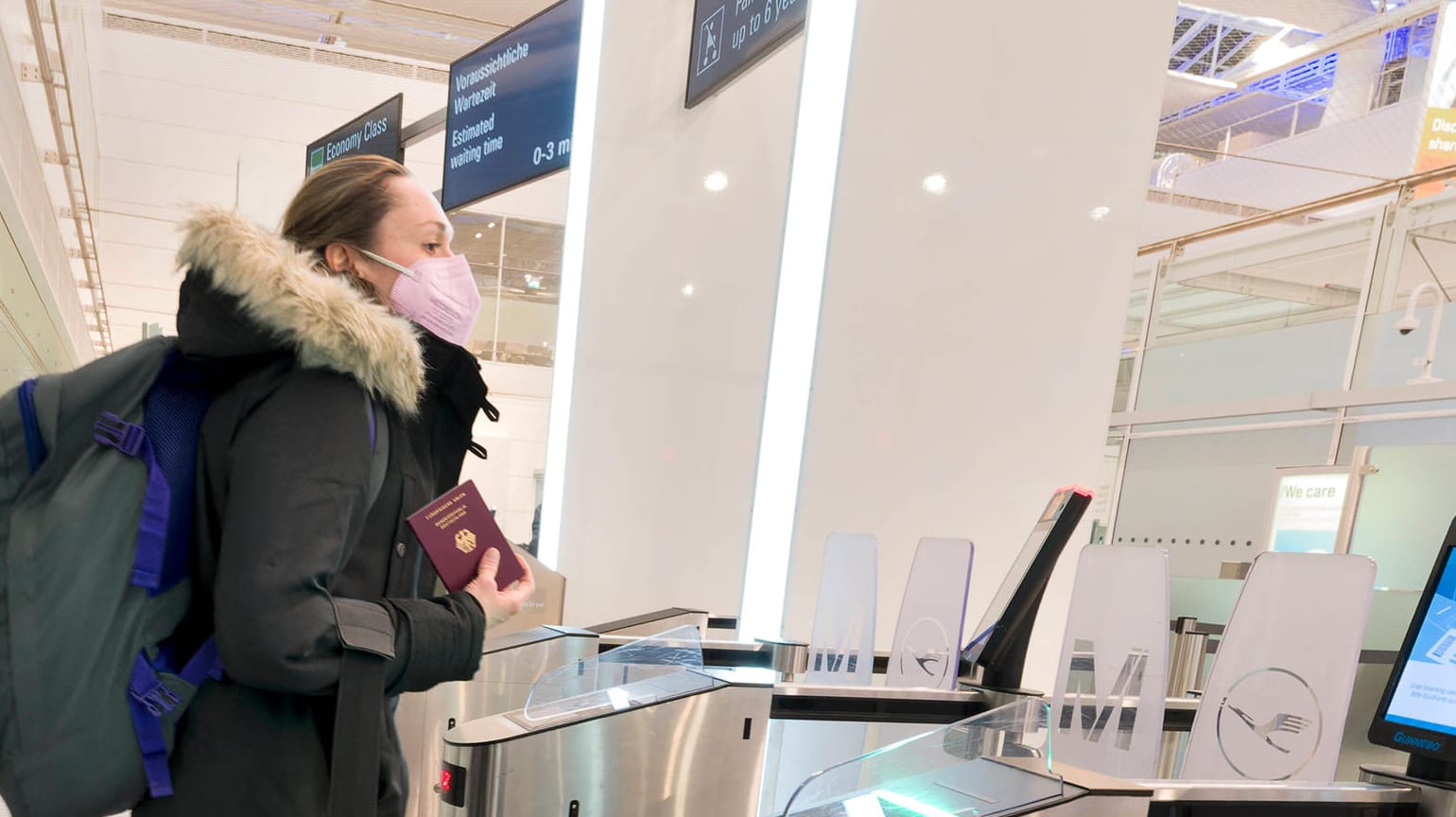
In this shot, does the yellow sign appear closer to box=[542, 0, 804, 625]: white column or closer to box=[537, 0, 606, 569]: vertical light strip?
box=[542, 0, 804, 625]: white column

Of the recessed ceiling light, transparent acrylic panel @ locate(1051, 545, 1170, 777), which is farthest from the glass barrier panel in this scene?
transparent acrylic panel @ locate(1051, 545, 1170, 777)

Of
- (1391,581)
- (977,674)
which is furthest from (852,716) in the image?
(1391,581)

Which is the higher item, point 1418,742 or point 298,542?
point 298,542

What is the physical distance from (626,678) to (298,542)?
1.11 metres

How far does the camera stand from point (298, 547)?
3.65 ft

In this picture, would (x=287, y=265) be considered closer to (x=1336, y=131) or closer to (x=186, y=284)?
(x=186, y=284)

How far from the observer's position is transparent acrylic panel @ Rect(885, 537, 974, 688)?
2332mm

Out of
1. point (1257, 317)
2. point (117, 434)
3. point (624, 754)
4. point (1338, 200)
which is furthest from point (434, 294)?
point (1257, 317)

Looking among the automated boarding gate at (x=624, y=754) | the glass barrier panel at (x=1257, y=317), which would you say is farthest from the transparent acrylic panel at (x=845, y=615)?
the glass barrier panel at (x=1257, y=317)

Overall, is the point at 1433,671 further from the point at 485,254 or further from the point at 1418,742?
the point at 485,254

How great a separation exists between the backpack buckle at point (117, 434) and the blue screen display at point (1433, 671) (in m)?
1.55

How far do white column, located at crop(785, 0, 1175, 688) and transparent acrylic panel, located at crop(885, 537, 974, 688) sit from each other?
25 centimetres

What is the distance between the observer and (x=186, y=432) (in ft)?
3.85

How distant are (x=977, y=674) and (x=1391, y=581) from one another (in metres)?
6.16
